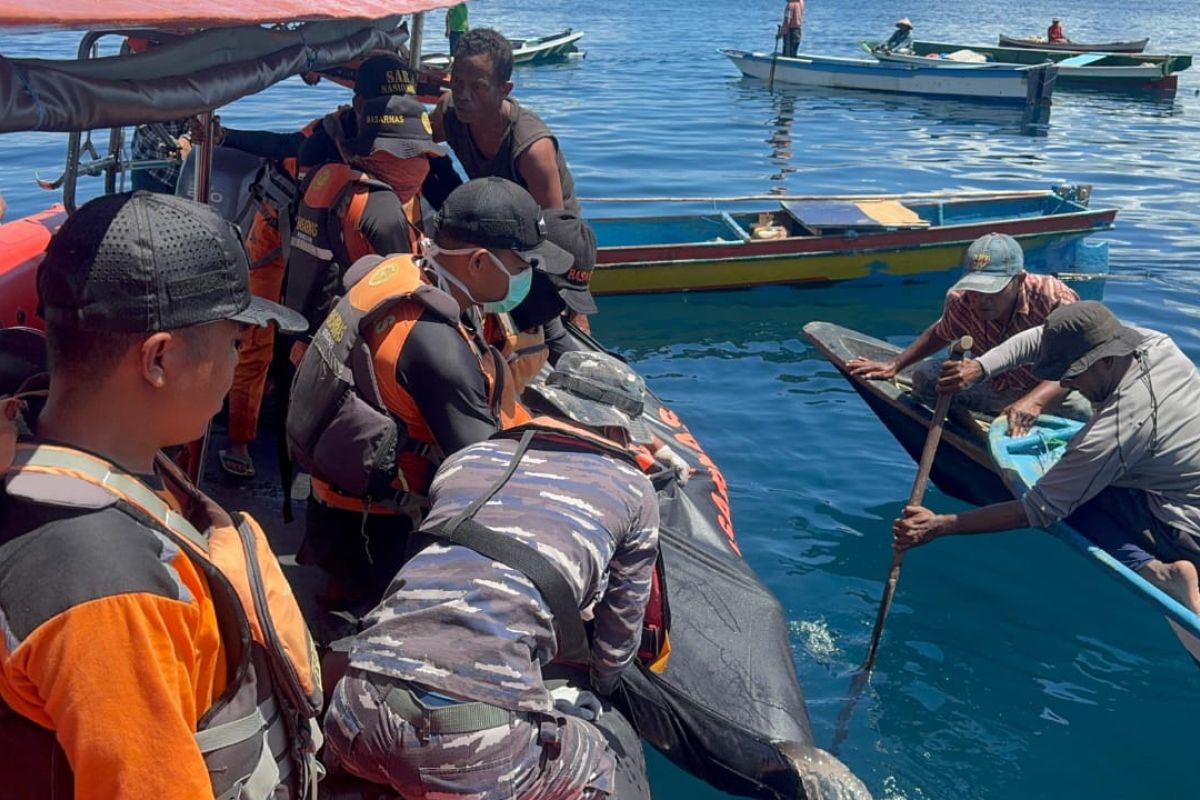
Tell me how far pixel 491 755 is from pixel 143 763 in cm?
88

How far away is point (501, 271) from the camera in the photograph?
3.34 m

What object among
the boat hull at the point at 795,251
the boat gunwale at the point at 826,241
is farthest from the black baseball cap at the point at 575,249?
the boat hull at the point at 795,251

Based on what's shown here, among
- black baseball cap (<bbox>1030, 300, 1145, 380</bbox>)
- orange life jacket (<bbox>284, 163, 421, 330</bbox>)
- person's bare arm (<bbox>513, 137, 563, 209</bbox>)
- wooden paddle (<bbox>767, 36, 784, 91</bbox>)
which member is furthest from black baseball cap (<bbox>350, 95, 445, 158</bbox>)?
wooden paddle (<bbox>767, 36, 784, 91</bbox>)

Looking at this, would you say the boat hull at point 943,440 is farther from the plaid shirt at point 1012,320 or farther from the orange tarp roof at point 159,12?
the orange tarp roof at point 159,12

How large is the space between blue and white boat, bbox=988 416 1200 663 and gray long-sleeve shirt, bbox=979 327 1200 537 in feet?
0.75

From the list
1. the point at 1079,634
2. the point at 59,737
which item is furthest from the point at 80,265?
the point at 1079,634

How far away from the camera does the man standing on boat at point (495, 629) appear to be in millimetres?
2273

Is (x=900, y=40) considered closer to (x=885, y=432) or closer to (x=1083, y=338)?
(x=885, y=432)

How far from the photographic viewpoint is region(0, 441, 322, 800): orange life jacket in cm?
161

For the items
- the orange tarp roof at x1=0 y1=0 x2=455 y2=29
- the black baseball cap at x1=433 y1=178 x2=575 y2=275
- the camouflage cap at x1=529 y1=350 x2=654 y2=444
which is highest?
the orange tarp roof at x1=0 y1=0 x2=455 y2=29

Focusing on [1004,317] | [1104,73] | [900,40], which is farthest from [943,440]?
[900,40]

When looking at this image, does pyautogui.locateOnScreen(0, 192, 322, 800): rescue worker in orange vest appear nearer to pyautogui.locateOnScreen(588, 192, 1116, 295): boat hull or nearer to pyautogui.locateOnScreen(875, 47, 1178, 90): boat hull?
pyautogui.locateOnScreen(588, 192, 1116, 295): boat hull

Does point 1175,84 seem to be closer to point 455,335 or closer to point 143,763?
point 455,335

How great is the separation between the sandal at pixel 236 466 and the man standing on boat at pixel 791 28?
910 inches
